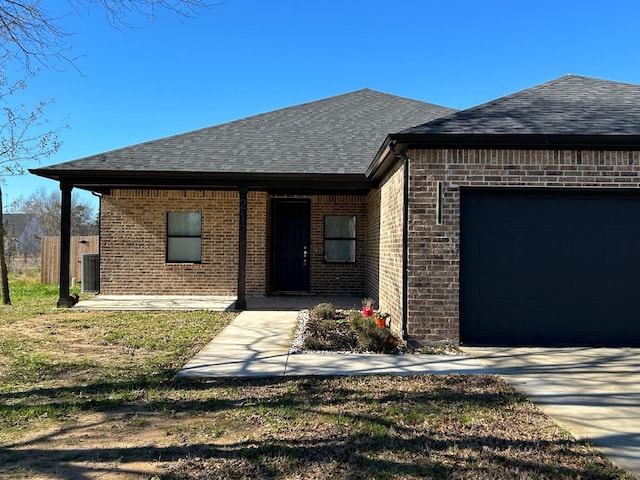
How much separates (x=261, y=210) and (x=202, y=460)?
369 inches

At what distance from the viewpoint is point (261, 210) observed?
12242 mm

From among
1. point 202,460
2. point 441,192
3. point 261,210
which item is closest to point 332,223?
point 261,210

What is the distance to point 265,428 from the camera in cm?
377

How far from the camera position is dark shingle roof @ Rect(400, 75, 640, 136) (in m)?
6.61

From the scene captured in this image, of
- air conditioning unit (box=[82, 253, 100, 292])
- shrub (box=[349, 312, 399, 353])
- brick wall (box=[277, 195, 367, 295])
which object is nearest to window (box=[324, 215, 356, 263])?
brick wall (box=[277, 195, 367, 295])

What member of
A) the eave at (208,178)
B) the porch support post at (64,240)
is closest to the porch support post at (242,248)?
the eave at (208,178)

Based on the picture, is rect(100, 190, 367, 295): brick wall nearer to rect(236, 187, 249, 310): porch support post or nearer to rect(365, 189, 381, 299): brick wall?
rect(236, 187, 249, 310): porch support post

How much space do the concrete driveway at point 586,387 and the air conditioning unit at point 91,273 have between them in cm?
1072

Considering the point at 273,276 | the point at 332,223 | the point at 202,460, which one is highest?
the point at 332,223

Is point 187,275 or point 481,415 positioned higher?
point 187,275

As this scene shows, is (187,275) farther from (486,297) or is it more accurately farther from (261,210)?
(486,297)

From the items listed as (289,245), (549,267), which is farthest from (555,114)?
(289,245)

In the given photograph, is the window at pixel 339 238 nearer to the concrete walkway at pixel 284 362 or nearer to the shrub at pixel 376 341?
the concrete walkway at pixel 284 362

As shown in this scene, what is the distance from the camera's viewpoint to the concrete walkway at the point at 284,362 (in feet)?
17.8
